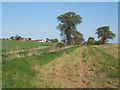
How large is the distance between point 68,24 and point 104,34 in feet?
94.1

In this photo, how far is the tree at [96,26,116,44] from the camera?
253 feet

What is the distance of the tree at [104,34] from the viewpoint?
7725 centimetres

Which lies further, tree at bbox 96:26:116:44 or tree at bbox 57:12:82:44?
tree at bbox 96:26:116:44

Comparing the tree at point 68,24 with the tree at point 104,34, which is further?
the tree at point 104,34

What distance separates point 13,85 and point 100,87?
3767 millimetres

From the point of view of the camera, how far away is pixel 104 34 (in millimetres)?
78562

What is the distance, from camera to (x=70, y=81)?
773cm

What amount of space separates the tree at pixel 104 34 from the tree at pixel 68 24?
970 inches

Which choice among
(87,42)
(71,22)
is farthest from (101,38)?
(87,42)

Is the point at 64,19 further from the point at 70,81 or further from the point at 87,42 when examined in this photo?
the point at 87,42

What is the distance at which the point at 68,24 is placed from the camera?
57.7m

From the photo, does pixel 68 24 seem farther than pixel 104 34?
No

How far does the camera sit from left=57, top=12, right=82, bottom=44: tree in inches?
2257

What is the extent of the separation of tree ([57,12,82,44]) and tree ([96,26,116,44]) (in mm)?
24631
